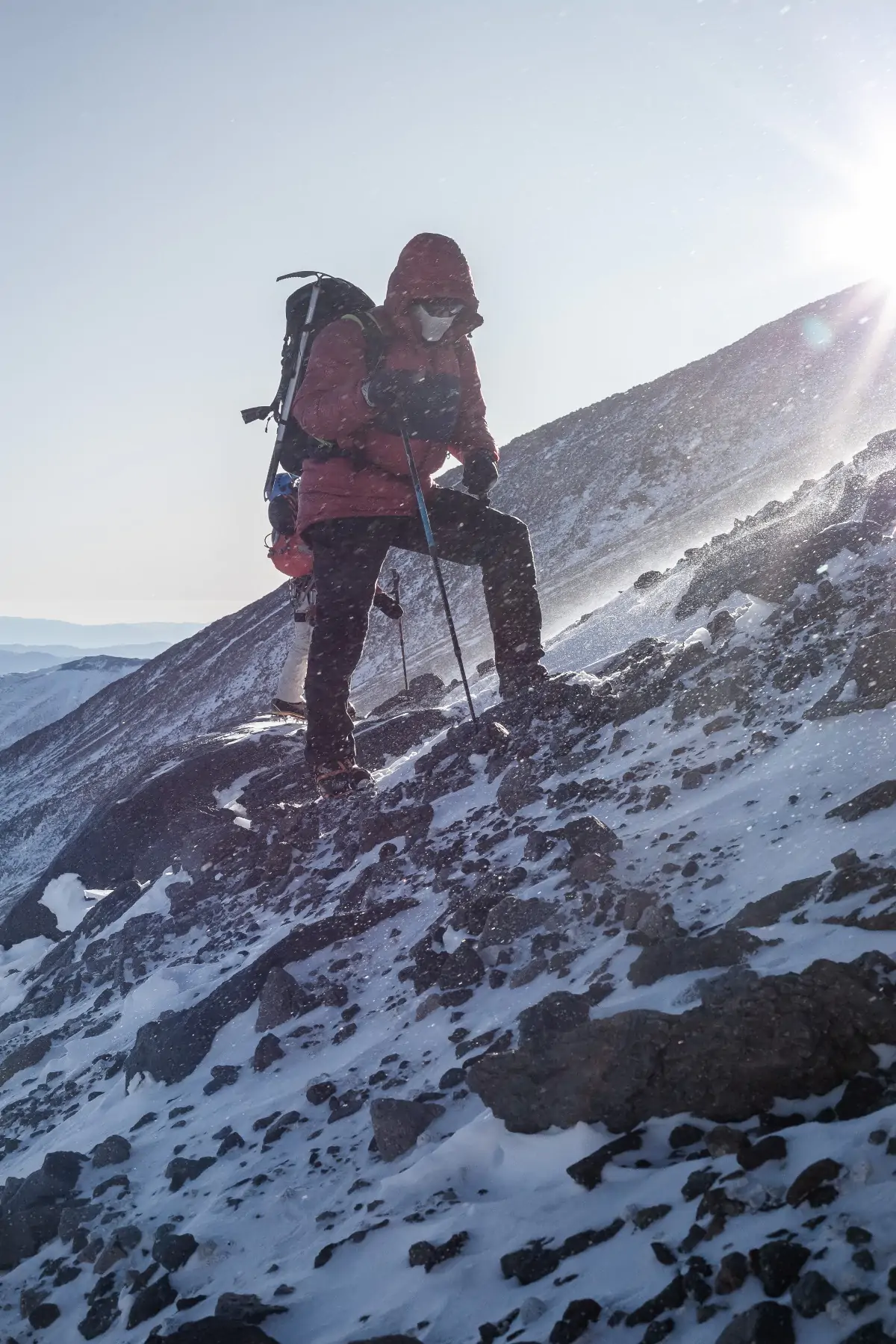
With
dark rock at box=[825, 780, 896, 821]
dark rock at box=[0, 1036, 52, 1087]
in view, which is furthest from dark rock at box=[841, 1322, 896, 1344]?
dark rock at box=[0, 1036, 52, 1087]

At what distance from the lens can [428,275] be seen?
14.5 ft

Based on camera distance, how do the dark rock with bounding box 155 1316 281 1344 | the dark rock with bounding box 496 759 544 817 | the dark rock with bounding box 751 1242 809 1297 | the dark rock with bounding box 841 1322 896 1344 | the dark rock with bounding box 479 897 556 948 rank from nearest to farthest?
the dark rock with bounding box 841 1322 896 1344, the dark rock with bounding box 751 1242 809 1297, the dark rock with bounding box 155 1316 281 1344, the dark rock with bounding box 479 897 556 948, the dark rock with bounding box 496 759 544 817

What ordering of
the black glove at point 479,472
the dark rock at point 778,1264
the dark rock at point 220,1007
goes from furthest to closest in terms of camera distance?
the black glove at point 479,472
the dark rock at point 220,1007
the dark rock at point 778,1264

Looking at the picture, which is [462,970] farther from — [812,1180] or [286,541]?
[286,541]

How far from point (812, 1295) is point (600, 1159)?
0.59 meters

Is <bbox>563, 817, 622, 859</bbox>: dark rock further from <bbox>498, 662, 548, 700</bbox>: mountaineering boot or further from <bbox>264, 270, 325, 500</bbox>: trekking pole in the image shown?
<bbox>264, 270, 325, 500</bbox>: trekking pole

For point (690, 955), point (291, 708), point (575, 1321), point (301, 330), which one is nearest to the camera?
point (575, 1321)

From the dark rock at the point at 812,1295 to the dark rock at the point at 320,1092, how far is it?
1477mm

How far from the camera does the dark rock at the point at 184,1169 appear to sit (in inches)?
89.9

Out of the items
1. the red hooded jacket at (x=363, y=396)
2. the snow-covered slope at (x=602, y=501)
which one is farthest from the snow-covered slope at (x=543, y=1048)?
the snow-covered slope at (x=602, y=501)

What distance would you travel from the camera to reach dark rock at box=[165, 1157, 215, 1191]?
2.28 metres

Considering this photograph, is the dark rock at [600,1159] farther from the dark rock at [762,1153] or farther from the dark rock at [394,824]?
the dark rock at [394,824]

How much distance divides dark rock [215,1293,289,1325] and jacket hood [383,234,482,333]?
4107 mm

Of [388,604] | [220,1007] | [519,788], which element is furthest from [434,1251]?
[388,604]
